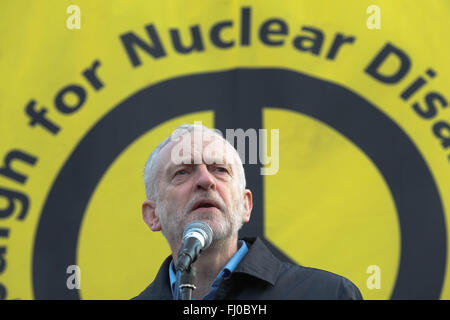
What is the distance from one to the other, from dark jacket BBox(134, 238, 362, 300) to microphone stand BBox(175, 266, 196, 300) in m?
0.62

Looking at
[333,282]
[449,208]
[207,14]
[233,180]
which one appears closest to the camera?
[333,282]

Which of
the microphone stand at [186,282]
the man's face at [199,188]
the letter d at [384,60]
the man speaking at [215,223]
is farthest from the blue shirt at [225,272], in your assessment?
the letter d at [384,60]

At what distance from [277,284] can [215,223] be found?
304 millimetres

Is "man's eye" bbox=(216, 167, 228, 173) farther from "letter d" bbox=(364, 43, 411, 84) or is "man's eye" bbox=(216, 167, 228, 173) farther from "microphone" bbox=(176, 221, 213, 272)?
"letter d" bbox=(364, 43, 411, 84)

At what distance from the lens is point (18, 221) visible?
354 centimetres

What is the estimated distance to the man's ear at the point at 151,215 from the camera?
268cm

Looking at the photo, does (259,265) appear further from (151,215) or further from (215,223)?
(151,215)

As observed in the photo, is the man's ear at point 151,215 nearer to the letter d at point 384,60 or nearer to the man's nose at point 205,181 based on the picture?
the man's nose at point 205,181

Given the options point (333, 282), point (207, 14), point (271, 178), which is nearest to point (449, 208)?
point (271, 178)

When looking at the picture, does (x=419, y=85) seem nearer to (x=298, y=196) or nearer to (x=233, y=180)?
(x=298, y=196)

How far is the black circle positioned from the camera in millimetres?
3451

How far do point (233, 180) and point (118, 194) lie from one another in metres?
1.19

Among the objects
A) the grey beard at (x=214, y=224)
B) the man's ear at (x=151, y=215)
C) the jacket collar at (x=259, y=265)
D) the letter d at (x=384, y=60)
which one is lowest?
the jacket collar at (x=259, y=265)

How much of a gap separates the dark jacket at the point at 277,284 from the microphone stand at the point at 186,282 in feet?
2.02
